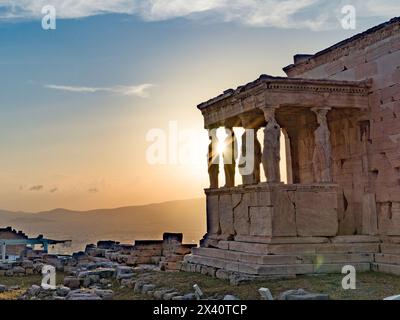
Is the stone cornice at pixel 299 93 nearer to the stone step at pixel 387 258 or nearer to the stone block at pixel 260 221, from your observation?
the stone block at pixel 260 221

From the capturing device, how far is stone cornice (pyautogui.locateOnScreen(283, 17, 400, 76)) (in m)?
13.1

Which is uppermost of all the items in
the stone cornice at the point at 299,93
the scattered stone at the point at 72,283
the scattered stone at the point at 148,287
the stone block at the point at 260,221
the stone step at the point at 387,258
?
the stone cornice at the point at 299,93

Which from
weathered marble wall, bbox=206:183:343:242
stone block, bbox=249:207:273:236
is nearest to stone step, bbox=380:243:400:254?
weathered marble wall, bbox=206:183:343:242

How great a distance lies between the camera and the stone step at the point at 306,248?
12.4 metres

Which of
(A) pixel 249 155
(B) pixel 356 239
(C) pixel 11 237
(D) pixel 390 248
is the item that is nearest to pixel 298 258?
(B) pixel 356 239

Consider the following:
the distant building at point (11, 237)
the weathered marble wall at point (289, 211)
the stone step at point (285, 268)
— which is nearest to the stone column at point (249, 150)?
the weathered marble wall at point (289, 211)

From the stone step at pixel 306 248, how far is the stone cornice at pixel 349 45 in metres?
4.50

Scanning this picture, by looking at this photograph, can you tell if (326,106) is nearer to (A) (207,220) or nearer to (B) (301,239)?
(B) (301,239)

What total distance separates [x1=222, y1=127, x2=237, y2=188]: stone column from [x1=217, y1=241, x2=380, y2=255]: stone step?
2386 mm

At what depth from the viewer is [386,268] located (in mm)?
12445

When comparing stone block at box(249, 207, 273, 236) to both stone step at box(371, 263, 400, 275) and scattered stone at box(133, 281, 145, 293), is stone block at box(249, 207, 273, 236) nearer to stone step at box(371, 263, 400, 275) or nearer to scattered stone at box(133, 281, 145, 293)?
stone step at box(371, 263, 400, 275)

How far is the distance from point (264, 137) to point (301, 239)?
227 cm
